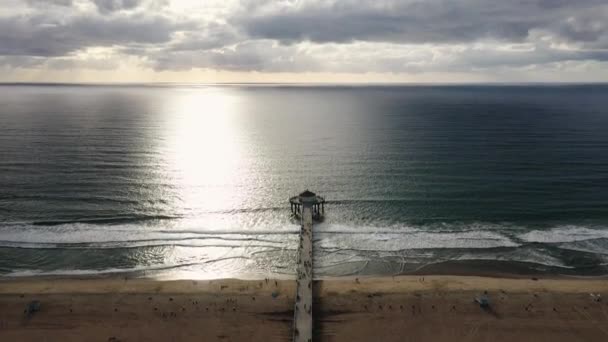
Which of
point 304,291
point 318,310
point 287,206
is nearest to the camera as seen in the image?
point 318,310

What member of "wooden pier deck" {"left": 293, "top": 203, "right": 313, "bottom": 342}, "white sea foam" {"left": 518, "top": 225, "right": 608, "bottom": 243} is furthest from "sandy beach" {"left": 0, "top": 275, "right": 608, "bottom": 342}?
"white sea foam" {"left": 518, "top": 225, "right": 608, "bottom": 243}

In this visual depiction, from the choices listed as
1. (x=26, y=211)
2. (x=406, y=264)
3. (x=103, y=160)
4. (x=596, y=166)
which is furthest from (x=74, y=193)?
(x=596, y=166)

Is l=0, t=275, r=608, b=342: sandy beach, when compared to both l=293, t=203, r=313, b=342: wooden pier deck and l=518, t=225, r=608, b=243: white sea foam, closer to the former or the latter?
l=293, t=203, r=313, b=342: wooden pier deck

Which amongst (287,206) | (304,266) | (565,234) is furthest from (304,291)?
(565,234)

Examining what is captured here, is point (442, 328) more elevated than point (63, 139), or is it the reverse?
point (63, 139)

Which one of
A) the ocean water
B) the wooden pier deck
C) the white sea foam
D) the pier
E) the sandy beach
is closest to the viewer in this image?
the wooden pier deck

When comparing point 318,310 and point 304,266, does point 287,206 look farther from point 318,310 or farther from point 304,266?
point 318,310

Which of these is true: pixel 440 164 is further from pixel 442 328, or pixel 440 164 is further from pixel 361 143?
pixel 442 328
